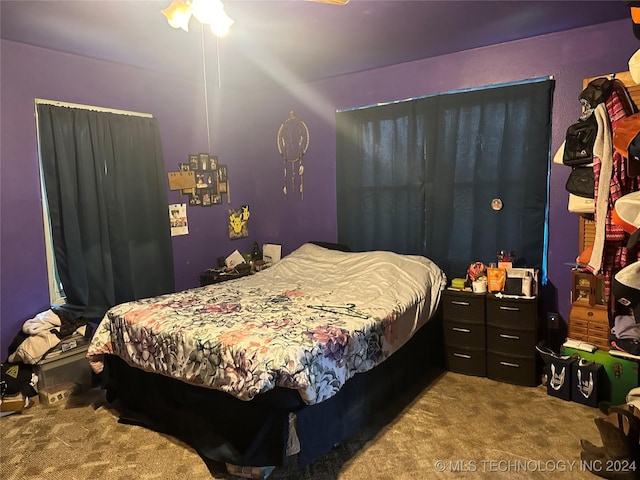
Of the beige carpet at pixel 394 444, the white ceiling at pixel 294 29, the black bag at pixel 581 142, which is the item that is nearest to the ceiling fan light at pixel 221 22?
the white ceiling at pixel 294 29

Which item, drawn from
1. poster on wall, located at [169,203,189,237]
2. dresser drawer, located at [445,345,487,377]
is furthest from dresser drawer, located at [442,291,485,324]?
poster on wall, located at [169,203,189,237]

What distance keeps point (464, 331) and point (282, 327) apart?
1.55 metres

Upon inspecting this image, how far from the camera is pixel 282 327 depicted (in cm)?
247

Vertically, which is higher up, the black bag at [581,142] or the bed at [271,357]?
the black bag at [581,142]

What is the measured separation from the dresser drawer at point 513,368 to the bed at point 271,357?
0.41 meters

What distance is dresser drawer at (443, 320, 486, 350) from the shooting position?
330cm

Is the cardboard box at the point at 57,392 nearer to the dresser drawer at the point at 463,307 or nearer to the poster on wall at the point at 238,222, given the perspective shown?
the poster on wall at the point at 238,222

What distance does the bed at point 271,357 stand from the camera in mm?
2135

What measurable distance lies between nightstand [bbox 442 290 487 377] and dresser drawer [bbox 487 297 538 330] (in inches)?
2.7

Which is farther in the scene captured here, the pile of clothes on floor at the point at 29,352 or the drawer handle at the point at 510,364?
the drawer handle at the point at 510,364

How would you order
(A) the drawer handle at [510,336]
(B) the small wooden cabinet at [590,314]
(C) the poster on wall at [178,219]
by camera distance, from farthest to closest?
(C) the poster on wall at [178,219]
(A) the drawer handle at [510,336]
(B) the small wooden cabinet at [590,314]

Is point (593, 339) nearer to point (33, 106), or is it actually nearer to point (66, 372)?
point (66, 372)

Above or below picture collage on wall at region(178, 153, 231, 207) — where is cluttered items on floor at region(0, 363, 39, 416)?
below

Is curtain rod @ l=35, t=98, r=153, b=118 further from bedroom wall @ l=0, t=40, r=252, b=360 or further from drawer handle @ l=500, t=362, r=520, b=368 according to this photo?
drawer handle @ l=500, t=362, r=520, b=368
